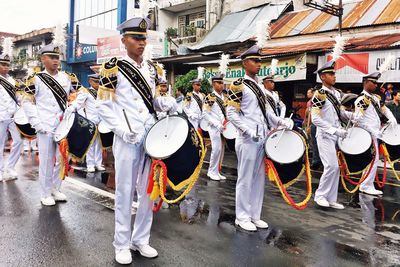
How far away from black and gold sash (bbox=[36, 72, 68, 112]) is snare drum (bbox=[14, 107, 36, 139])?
210 centimetres

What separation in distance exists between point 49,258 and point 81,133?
249 centimetres

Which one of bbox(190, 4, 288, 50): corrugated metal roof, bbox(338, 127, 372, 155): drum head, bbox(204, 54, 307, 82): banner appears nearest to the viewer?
bbox(338, 127, 372, 155): drum head

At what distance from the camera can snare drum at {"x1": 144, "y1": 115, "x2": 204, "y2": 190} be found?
3.82m

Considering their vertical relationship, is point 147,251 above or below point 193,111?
below

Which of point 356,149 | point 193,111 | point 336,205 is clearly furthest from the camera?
point 193,111

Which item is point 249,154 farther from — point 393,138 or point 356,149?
point 393,138

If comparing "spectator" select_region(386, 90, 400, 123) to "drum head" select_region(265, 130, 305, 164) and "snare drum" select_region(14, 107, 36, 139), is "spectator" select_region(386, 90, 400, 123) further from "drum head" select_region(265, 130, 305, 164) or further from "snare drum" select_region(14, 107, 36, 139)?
"snare drum" select_region(14, 107, 36, 139)

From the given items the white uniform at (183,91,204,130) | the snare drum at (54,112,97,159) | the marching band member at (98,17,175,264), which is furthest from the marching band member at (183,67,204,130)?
the marching band member at (98,17,175,264)

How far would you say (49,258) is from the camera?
3926mm

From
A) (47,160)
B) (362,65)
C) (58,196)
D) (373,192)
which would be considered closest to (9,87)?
(47,160)

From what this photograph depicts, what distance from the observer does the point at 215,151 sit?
28.0 ft

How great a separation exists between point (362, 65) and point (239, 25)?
776cm

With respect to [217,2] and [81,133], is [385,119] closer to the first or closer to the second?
[81,133]

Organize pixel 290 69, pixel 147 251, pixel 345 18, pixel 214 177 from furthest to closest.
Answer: pixel 345 18 < pixel 290 69 < pixel 214 177 < pixel 147 251
